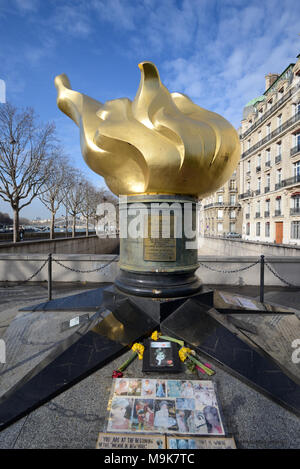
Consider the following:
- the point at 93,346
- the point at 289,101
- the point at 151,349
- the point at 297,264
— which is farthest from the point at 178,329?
the point at 289,101

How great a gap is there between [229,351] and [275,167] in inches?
1320

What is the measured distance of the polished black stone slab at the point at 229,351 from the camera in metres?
2.55

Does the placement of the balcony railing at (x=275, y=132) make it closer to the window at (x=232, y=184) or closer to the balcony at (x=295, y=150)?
the balcony at (x=295, y=150)

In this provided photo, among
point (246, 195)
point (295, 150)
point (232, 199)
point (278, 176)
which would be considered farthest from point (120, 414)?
point (232, 199)

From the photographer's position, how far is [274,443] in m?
2.09

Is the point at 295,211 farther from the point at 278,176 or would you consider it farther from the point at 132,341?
the point at 132,341

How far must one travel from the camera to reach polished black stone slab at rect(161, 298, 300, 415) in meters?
2.55

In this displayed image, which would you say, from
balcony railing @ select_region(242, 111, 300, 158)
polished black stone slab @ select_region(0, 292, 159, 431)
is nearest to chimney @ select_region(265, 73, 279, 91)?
balcony railing @ select_region(242, 111, 300, 158)

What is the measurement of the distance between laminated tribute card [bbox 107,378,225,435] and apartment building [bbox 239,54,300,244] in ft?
92.2

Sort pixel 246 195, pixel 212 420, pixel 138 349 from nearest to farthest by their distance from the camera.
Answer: pixel 212 420, pixel 138 349, pixel 246 195

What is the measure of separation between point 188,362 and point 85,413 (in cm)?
128

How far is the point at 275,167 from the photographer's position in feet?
102

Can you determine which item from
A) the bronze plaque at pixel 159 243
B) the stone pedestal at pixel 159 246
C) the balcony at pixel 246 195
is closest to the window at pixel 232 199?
the balcony at pixel 246 195
